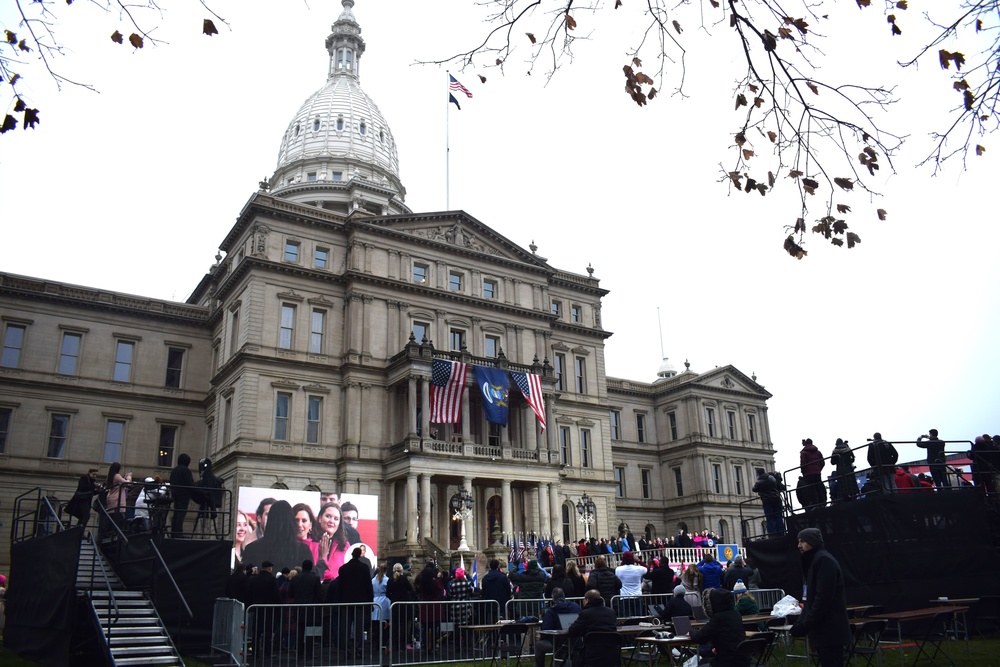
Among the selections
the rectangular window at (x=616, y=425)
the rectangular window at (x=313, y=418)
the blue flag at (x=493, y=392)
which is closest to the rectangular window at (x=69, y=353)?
the rectangular window at (x=313, y=418)

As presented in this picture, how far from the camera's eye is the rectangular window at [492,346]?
4597 centimetres

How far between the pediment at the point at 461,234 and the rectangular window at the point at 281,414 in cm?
1105

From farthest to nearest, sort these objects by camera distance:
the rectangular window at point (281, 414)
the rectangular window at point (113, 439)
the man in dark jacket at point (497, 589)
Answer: the rectangular window at point (113, 439) → the rectangular window at point (281, 414) → the man in dark jacket at point (497, 589)

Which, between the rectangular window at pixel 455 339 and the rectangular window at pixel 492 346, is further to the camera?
the rectangular window at pixel 492 346

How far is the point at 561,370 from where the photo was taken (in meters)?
50.8

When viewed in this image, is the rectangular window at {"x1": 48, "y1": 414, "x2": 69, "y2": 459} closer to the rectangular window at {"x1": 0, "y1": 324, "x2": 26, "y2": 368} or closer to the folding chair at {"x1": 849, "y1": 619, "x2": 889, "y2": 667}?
the rectangular window at {"x1": 0, "y1": 324, "x2": 26, "y2": 368}

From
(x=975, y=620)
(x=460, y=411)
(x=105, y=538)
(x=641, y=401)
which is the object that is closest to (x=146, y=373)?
(x=460, y=411)

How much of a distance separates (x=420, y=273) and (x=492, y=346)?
5.97 meters

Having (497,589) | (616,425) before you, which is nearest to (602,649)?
(497,589)

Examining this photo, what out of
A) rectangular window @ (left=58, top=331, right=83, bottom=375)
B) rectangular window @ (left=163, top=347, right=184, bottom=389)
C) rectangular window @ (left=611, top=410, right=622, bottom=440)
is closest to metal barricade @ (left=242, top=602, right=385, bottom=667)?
rectangular window @ (left=163, top=347, right=184, bottom=389)

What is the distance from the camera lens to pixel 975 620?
1521cm

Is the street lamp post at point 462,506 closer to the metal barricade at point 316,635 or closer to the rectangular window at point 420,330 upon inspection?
the rectangular window at point 420,330

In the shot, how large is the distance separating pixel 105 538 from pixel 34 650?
100.0 inches

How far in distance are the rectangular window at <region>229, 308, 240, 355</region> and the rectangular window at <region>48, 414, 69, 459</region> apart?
9.58 metres
